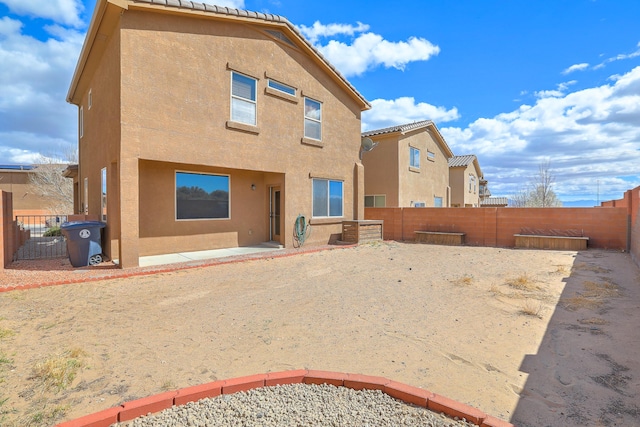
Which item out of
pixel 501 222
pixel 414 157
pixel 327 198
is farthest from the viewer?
pixel 414 157

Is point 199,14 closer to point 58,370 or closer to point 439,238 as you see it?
point 58,370

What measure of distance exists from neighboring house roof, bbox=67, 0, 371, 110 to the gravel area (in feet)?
29.4

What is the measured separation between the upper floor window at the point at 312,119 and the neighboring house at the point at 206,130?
57 millimetres

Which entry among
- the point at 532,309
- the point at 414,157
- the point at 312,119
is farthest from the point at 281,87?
the point at 414,157

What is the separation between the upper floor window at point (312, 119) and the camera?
501 inches

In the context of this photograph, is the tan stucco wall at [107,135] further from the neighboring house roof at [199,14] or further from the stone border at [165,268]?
the stone border at [165,268]

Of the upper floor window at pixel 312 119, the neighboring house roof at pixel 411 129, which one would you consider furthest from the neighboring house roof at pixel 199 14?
the neighboring house roof at pixel 411 129

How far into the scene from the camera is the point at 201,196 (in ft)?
35.4

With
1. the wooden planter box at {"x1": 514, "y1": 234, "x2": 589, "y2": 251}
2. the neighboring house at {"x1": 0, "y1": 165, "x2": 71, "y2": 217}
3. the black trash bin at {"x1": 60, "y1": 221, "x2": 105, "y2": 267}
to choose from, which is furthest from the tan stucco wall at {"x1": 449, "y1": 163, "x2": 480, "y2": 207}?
the neighboring house at {"x1": 0, "y1": 165, "x2": 71, "y2": 217}

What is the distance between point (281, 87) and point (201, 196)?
4819 millimetres

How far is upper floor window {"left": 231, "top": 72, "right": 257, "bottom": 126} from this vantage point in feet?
33.9

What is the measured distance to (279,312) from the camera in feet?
17.5

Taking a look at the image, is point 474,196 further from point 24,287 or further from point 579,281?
point 24,287

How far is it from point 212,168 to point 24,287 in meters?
5.80
